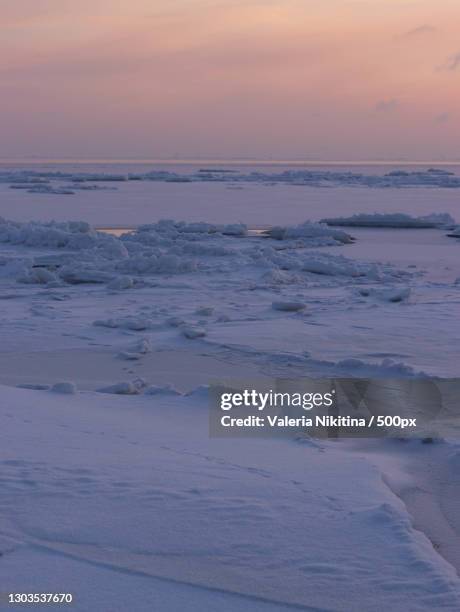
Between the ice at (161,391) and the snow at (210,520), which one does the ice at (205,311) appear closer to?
the ice at (161,391)

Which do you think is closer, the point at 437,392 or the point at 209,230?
the point at 437,392

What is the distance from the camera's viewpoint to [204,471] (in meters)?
3.15

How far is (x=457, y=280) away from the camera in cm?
889

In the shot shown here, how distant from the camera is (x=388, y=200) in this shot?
25172 millimetres

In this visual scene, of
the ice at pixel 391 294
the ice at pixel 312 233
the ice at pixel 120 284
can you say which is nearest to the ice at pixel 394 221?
the ice at pixel 312 233

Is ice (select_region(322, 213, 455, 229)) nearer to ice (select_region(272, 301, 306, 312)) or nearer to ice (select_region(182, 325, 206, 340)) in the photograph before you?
ice (select_region(272, 301, 306, 312))

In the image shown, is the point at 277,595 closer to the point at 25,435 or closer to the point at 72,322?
the point at 25,435

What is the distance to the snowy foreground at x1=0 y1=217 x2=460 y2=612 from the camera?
7.72ft

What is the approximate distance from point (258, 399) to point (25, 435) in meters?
1.39

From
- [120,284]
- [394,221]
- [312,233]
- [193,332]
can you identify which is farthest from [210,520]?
[394,221]

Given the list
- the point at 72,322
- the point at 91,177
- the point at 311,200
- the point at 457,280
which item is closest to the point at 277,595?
the point at 72,322

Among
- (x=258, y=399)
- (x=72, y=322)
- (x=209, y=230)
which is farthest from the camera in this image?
(x=209, y=230)

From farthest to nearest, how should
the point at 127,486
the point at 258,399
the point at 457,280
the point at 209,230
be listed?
the point at 209,230 → the point at 457,280 → the point at 258,399 → the point at 127,486

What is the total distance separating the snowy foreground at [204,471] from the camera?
2.35 m
